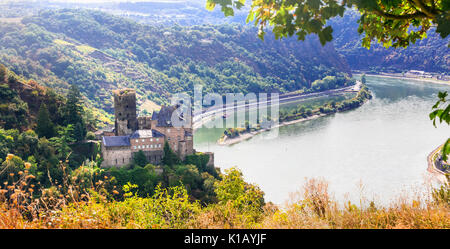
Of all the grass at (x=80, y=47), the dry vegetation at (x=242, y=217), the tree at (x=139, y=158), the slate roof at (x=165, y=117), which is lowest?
the tree at (x=139, y=158)

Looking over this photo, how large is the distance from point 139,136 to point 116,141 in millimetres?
1064

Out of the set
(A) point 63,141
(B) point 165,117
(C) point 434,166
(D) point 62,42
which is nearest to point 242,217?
(B) point 165,117

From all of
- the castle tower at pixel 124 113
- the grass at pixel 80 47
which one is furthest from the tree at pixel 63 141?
the grass at pixel 80 47

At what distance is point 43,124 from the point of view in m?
20.7

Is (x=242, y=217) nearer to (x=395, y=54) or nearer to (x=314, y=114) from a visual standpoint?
(x=314, y=114)

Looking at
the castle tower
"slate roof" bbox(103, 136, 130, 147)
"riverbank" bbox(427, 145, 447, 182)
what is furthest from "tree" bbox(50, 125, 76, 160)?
"riverbank" bbox(427, 145, 447, 182)

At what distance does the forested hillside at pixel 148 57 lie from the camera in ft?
196

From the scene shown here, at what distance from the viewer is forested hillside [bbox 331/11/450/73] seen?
97.6 metres

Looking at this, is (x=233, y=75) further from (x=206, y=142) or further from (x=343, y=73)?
(x=206, y=142)

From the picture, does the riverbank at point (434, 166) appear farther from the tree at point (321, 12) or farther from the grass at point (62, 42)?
the grass at point (62, 42)

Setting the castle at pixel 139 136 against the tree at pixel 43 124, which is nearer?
the castle at pixel 139 136

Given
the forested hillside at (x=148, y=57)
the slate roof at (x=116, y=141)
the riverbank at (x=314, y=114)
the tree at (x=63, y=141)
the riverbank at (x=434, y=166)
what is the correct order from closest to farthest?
the slate roof at (x=116, y=141)
the tree at (x=63, y=141)
the riverbank at (x=434, y=166)
the riverbank at (x=314, y=114)
the forested hillside at (x=148, y=57)

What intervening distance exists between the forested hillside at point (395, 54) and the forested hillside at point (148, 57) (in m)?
13.8
